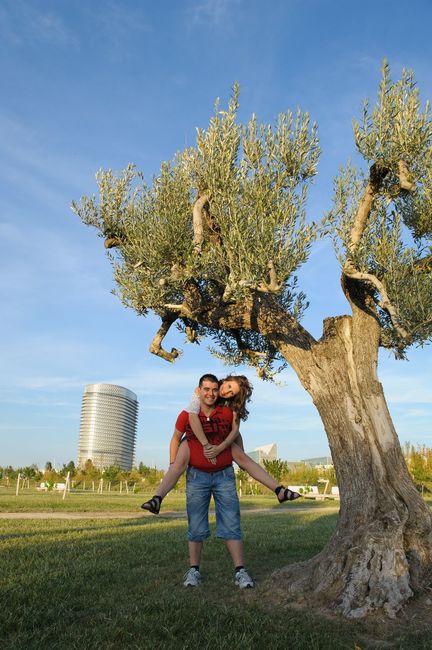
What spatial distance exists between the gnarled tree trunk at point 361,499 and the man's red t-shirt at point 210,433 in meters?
1.75

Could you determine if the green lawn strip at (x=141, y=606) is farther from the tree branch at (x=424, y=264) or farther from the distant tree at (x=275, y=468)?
the distant tree at (x=275, y=468)

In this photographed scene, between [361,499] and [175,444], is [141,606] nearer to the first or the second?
[175,444]

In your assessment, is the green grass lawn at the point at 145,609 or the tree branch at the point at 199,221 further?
the tree branch at the point at 199,221

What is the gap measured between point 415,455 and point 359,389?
159ft

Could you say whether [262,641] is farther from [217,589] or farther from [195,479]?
[195,479]

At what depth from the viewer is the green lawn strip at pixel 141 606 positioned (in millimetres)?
5355

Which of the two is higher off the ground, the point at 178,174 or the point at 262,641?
the point at 178,174

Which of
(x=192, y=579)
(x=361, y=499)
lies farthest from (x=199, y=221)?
(x=192, y=579)

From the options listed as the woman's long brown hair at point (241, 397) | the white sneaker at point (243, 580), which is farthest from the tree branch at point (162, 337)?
the white sneaker at point (243, 580)

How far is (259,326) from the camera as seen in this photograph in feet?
31.8

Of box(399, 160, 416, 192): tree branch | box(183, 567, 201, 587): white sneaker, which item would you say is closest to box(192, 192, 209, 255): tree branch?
box(399, 160, 416, 192): tree branch

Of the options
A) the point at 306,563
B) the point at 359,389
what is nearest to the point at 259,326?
the point at 359,389

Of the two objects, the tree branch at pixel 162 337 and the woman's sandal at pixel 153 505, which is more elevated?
the tree branch at pixel 162 337

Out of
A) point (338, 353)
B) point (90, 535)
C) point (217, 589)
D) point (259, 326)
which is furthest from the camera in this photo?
point (90, 535)
